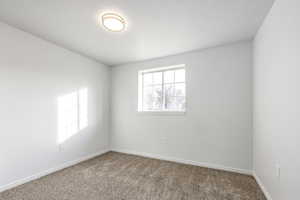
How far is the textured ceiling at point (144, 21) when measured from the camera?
1.68 m

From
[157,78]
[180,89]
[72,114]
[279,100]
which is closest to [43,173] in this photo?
[72,114]

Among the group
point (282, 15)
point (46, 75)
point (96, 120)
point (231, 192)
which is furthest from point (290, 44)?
point (96, 120)

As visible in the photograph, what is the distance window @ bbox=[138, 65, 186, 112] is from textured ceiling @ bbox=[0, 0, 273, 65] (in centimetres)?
68

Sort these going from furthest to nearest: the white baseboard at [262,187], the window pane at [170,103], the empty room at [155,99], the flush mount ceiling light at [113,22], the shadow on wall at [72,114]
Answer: the window pane at [170,103], the shadow on wall at [72,114], the flush mount ceiling light at [113,22], the white baseboard at [262,187], the empty room at [155,99]

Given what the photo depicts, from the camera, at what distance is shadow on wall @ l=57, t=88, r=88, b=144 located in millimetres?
2732

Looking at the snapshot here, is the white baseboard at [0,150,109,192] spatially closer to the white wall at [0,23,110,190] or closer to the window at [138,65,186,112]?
the white wall at [0,23,110,190]

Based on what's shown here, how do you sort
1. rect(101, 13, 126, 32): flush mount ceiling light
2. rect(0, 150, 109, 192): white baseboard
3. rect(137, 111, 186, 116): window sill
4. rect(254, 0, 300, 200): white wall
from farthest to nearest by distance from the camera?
rect(137, 111, 186, 116): window sill
rect(0, 150, 109, 192): white baseboard
rect(101, 13, 126, 32): flush mount ceiling light
rect(254, 0, 300, 200): white wall

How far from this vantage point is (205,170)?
8.61 ft

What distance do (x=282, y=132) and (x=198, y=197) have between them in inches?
50.9

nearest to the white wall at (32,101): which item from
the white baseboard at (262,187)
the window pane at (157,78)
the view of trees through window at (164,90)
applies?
the view of trees through window at (164,90)

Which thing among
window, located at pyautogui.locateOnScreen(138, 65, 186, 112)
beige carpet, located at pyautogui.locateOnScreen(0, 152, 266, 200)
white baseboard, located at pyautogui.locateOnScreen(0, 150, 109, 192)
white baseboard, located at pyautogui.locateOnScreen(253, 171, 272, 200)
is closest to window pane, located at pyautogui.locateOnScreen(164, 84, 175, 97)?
window, located at pyautogui.locateOnScreen(138, 65, 186, 112)

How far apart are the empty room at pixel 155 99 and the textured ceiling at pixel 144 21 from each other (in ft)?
0.06

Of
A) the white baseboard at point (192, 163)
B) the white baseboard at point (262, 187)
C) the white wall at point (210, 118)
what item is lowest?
the white baseboard at point (192, 163)

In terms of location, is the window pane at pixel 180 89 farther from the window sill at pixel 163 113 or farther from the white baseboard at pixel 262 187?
the white baseboard at pixel 262 187
